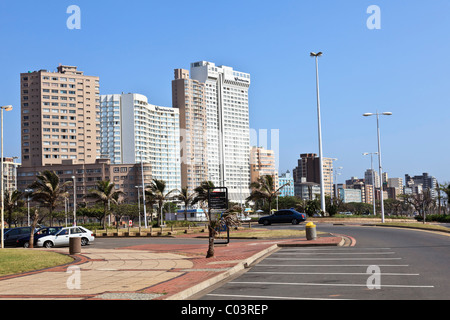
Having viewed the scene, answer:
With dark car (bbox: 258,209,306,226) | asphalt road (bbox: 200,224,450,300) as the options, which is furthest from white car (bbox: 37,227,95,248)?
dark car (bbox: 258,209,306,226)

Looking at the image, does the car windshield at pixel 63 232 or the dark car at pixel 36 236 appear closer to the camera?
the car windshield at pixel 63 232

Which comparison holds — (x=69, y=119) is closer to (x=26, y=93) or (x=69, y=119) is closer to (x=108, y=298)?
(x=26, y=93)

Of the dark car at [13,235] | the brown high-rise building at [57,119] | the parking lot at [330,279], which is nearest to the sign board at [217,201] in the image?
the parking lot at [330,279]

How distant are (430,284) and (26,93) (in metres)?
169

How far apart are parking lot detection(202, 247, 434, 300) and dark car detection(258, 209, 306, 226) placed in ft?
102

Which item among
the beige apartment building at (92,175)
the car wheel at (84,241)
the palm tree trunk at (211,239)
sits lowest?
the car wheel at (84,241)

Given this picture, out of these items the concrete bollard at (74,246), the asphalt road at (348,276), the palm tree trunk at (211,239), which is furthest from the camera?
the concrete bollard at (74,246)

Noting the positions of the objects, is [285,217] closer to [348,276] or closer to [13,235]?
[13,235]

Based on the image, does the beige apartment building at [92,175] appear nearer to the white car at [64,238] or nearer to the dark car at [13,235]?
the dark car at [13,235]

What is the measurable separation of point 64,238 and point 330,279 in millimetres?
25026

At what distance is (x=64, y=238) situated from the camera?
111 feet

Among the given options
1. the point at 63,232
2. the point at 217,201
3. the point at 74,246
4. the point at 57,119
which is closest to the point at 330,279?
the point at 217,201

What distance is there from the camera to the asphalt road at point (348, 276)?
421 inches
